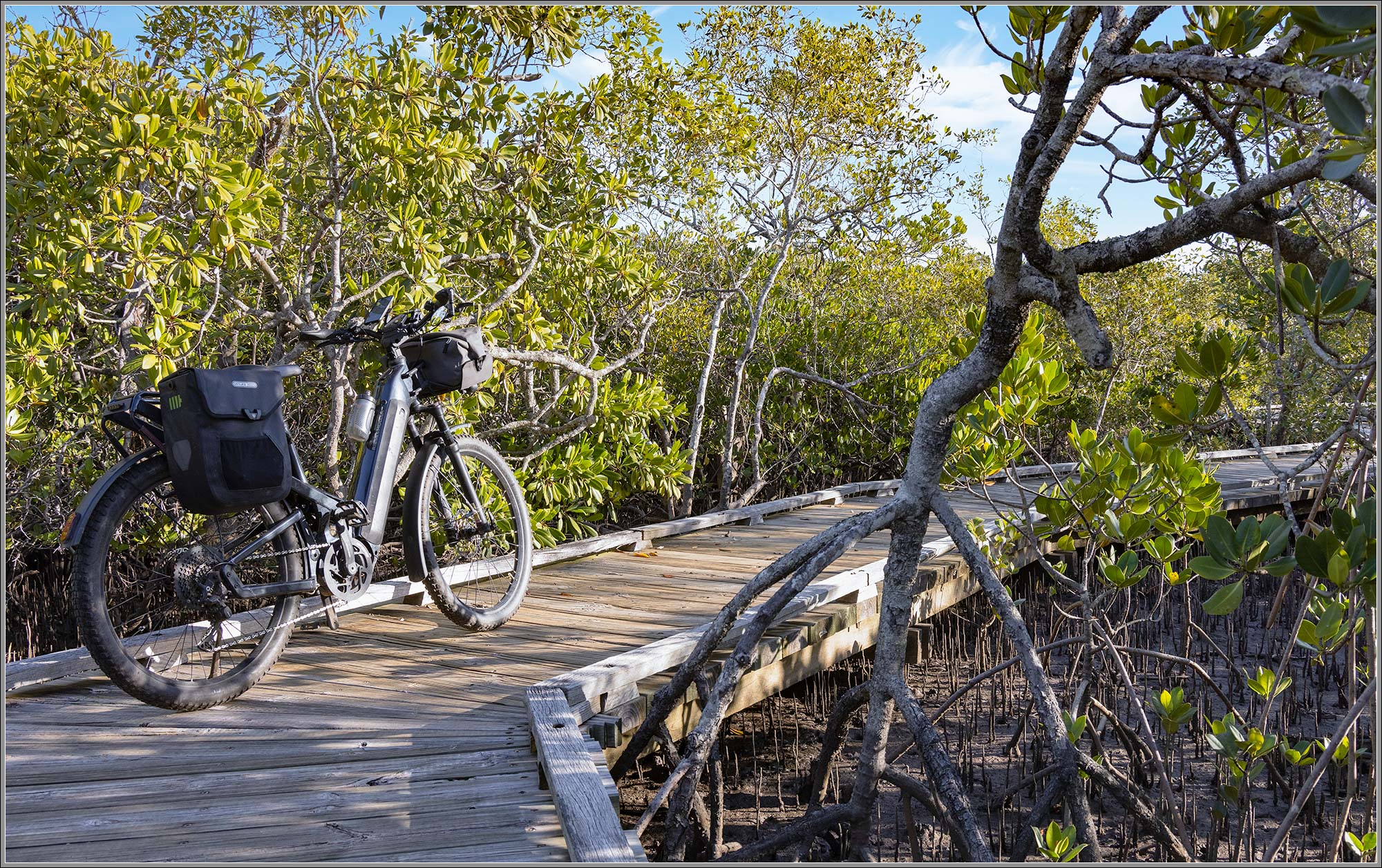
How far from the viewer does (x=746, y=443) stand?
8.66 meters

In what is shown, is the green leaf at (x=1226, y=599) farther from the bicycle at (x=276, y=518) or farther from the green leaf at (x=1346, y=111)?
the bicycle at (x=276, y=518)

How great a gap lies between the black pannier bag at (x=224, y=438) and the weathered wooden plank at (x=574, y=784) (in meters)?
0.96

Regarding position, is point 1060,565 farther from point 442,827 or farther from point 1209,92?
point 442,827

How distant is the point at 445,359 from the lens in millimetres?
3281

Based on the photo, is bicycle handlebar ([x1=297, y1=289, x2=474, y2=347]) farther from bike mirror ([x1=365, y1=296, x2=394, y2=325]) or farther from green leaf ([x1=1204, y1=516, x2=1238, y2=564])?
green leaf ([x1=1204, y1=516, x2=1238, y2=564])

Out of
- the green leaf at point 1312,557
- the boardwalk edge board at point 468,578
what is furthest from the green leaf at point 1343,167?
the boardwalk edge board at point 468,578

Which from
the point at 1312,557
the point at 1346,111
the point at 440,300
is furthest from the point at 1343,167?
the point at 440,300

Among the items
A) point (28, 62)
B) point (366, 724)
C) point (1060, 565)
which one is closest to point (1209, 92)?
point (1060, 565)

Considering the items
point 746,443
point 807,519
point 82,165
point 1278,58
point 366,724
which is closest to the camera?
point 1278,58

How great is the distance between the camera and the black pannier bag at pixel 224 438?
2.47m

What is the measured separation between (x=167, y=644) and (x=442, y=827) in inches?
55.6

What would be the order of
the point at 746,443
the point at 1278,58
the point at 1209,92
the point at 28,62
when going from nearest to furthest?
the point at 1278,58 < the point at 1209,92 < the point at 28,62 < the point at 746,443

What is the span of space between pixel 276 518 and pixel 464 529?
2.62 feet

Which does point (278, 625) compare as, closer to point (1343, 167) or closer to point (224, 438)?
point (224, 438)
